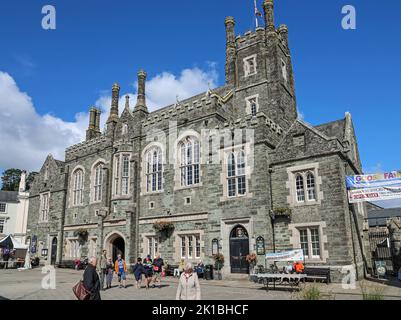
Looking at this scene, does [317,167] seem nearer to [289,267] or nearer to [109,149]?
[289,267]

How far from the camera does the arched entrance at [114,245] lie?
89.0 ft

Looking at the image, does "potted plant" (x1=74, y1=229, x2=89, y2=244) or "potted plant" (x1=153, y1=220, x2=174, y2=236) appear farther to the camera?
"potted plant" (x1=74, y1=229, x2=89, y2=244)

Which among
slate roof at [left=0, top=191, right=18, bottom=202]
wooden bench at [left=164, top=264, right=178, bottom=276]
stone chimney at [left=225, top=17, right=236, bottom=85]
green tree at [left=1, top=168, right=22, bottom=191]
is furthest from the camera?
green tree at [left=1, top=168, right=22, bottom=191]

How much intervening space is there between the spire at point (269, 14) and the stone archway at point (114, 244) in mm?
20923

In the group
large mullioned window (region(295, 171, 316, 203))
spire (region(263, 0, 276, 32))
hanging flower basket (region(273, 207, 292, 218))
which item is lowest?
hanging flower basket (region(273, 207, 292, 218))

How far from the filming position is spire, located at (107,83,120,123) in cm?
2992

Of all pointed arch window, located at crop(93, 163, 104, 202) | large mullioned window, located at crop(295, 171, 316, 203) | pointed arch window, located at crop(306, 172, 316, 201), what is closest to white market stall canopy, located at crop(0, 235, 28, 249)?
pointed arch window, located at crop(93, 163, 104, 202)

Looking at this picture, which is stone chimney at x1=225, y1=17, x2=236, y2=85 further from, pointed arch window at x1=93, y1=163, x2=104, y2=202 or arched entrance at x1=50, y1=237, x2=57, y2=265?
arched entrance at x1=50, y1=237, x2=57, y2=265

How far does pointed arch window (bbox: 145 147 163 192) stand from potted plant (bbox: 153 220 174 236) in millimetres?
2741

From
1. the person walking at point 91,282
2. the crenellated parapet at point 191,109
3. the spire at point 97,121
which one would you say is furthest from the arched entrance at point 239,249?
the spire at point 97,121

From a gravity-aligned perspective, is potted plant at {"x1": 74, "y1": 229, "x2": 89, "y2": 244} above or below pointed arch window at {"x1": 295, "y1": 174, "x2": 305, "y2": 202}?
below

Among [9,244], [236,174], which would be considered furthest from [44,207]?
[236,174]
